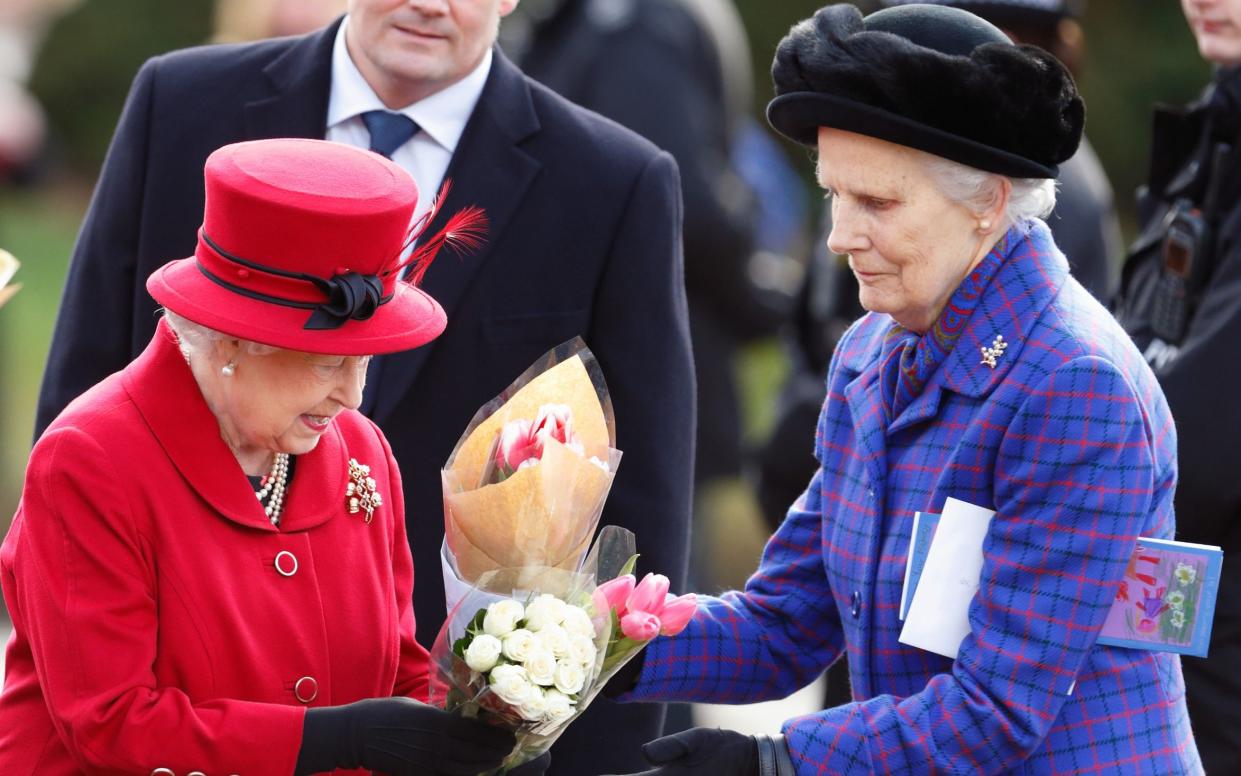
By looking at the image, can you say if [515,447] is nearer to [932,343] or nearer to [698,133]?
[932,343]

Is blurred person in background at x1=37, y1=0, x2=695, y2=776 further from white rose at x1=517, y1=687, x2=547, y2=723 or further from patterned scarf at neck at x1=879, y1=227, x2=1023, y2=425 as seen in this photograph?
white rose at x1=517, y1=687, x2=547, y2=723

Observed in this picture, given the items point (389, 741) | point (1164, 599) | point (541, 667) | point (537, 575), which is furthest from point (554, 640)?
point (1164, 599)

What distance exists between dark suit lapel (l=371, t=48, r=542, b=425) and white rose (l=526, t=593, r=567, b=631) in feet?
2.87

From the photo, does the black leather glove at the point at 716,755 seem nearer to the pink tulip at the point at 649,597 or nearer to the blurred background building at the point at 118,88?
the pink tulip at the point at 649,597

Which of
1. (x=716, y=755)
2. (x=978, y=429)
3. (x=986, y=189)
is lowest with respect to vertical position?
(x=716, y=755)

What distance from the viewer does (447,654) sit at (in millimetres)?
2779

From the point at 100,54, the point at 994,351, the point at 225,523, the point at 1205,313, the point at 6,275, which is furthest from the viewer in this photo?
the point at 100,54

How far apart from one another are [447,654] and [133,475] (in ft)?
1.65

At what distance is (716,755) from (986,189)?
3.02ft

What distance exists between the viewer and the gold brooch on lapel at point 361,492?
2955mm

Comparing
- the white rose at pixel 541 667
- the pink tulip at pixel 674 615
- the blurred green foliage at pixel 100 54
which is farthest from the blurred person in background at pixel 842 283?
the blurred green foliage at pixel 100 54

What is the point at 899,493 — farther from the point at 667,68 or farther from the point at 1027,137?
the point at 667,68

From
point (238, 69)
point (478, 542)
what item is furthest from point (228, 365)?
point (238, 69)

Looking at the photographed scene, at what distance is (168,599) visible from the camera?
8.83ft
